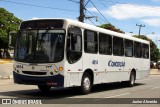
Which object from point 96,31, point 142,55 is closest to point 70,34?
point 96,31

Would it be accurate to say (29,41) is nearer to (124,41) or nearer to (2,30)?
(124,41)

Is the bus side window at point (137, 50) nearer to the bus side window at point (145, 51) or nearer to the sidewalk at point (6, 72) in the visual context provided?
the bus side window at point (145, 51)

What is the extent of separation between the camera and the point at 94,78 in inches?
691

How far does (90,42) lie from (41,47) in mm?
2734

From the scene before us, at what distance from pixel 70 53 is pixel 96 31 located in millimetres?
2975

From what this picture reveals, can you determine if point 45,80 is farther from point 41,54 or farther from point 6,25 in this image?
point 6,25

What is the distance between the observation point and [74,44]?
1561 centimetres

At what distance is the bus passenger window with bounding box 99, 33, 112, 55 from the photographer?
18219mm

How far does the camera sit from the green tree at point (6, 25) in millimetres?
71875

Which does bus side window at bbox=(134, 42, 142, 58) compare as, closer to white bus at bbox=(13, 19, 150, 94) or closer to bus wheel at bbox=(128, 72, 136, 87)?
bus wheel at bbox=(128, 72, 136, 87)

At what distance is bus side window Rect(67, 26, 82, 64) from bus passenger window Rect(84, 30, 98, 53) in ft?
1.94

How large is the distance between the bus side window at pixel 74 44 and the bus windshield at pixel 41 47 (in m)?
0.36

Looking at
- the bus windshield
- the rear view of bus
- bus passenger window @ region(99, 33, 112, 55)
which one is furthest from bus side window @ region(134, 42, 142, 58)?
the bus windshield

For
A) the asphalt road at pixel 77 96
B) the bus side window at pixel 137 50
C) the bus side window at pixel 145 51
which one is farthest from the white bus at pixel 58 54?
the bus side window at pixel 145 51
